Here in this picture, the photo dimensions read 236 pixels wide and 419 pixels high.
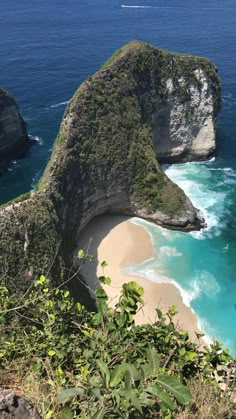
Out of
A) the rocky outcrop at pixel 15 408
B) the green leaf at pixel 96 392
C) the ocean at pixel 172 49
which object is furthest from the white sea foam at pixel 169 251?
the green leaf at pixel 96 392

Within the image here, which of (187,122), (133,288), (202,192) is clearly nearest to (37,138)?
(187,122)

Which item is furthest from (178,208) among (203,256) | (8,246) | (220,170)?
(8,246)

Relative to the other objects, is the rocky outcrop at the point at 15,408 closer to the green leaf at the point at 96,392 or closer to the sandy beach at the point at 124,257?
the green leaf at the point at 96,392

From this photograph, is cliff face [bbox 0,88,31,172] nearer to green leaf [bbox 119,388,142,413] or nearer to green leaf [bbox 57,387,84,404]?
green leaf [bbox 57,387,84,404]

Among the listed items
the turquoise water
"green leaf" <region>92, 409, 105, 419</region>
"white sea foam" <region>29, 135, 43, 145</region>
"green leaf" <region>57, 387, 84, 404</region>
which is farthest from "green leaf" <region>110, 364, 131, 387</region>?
"white sea foam" <region>29, 135, 43, 145</region>

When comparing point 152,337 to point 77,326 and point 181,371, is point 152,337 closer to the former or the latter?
point 181,371

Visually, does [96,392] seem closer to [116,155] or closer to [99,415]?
[99,415]
